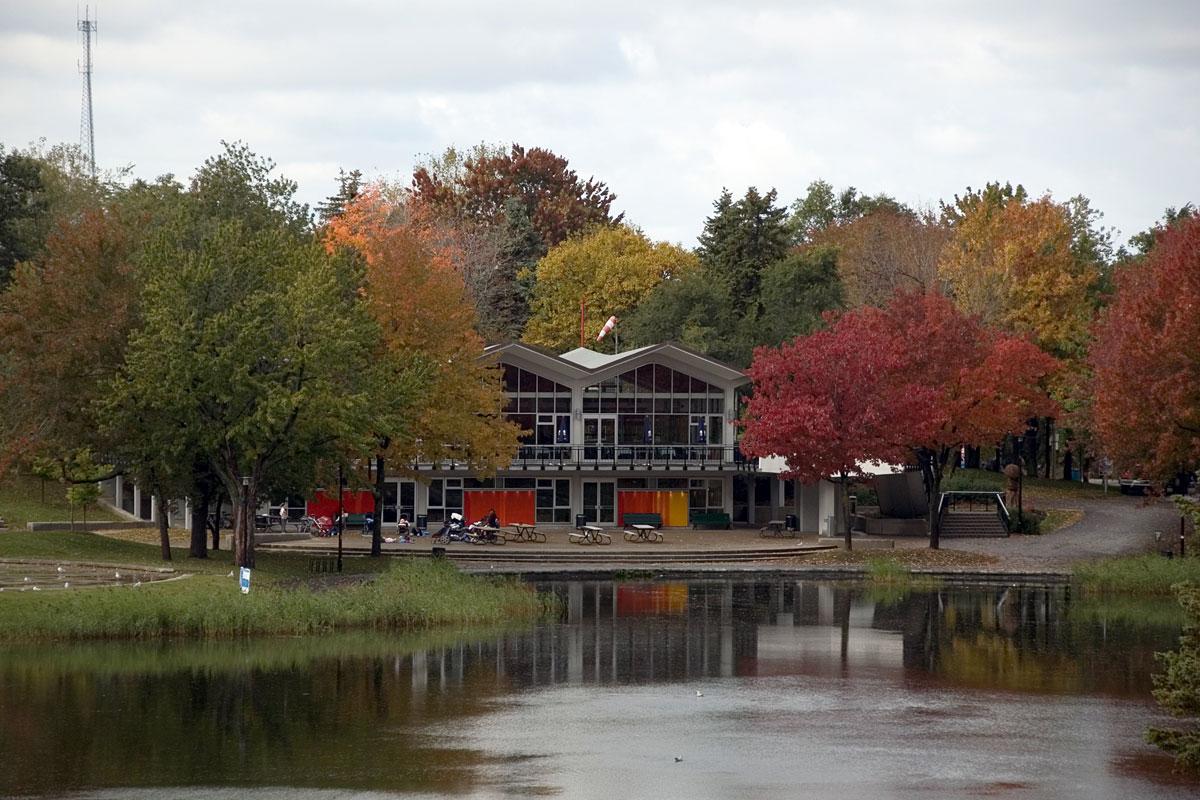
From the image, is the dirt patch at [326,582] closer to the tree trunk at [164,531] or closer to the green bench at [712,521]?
the tree trunk at [164,531]

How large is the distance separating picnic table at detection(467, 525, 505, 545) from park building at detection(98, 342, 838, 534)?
6.02m

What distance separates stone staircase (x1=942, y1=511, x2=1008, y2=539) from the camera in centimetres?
5547

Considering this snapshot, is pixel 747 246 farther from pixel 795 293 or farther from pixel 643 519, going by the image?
pixel 643 519

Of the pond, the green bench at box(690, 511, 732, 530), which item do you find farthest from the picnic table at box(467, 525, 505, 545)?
the pond

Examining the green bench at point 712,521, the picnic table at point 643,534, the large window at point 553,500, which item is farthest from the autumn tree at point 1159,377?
the large window at point 553,500

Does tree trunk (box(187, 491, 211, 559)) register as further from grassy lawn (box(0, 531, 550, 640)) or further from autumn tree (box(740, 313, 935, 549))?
autumn tree (box(740, 313, 935, 549))

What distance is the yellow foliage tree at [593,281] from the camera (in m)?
79.9

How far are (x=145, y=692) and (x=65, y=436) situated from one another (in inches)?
748

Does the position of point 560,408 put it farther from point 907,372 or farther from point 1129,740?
point 1129,740

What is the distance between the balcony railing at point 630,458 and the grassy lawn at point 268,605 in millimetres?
20061

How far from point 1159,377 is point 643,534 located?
63.2ft

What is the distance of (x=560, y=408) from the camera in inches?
2403

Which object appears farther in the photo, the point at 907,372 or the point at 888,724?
the point at 907,372

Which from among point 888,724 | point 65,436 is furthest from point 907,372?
point 888,724
